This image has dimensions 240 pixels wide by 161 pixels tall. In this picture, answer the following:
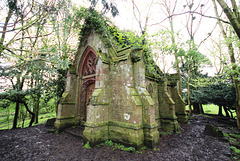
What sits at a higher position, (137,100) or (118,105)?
(137,100)

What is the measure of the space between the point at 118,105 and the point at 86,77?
428 centimetres

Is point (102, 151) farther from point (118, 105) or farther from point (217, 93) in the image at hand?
point (217, 93)

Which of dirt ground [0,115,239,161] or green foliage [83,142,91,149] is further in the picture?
green foliage [83,142,91,149]

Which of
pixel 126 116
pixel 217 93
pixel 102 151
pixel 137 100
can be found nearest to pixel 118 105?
pixel 126 116

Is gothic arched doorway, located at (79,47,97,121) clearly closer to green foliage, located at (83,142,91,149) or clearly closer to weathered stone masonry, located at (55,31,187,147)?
weathered stone masonry, located at (55,31,187,147)

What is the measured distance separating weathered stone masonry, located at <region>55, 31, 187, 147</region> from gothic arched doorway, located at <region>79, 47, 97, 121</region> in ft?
0.27

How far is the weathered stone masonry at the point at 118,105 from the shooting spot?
5840mm

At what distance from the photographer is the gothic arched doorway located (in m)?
9.12

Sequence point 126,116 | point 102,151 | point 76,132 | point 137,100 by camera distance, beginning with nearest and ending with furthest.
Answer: point 102,151 < point 137,100 < point 126,116 < point 76,132

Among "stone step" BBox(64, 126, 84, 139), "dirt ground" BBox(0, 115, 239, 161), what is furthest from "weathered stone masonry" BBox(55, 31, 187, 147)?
"dirt ground" BBox(0, 115, 239, 161)

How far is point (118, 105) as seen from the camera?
21.4 ft

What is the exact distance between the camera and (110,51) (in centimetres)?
757

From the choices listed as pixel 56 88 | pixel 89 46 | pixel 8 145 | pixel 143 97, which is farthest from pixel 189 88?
pixel 8 145

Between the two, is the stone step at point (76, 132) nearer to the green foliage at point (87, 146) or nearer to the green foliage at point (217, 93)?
the green foliage at point (87, 146)
